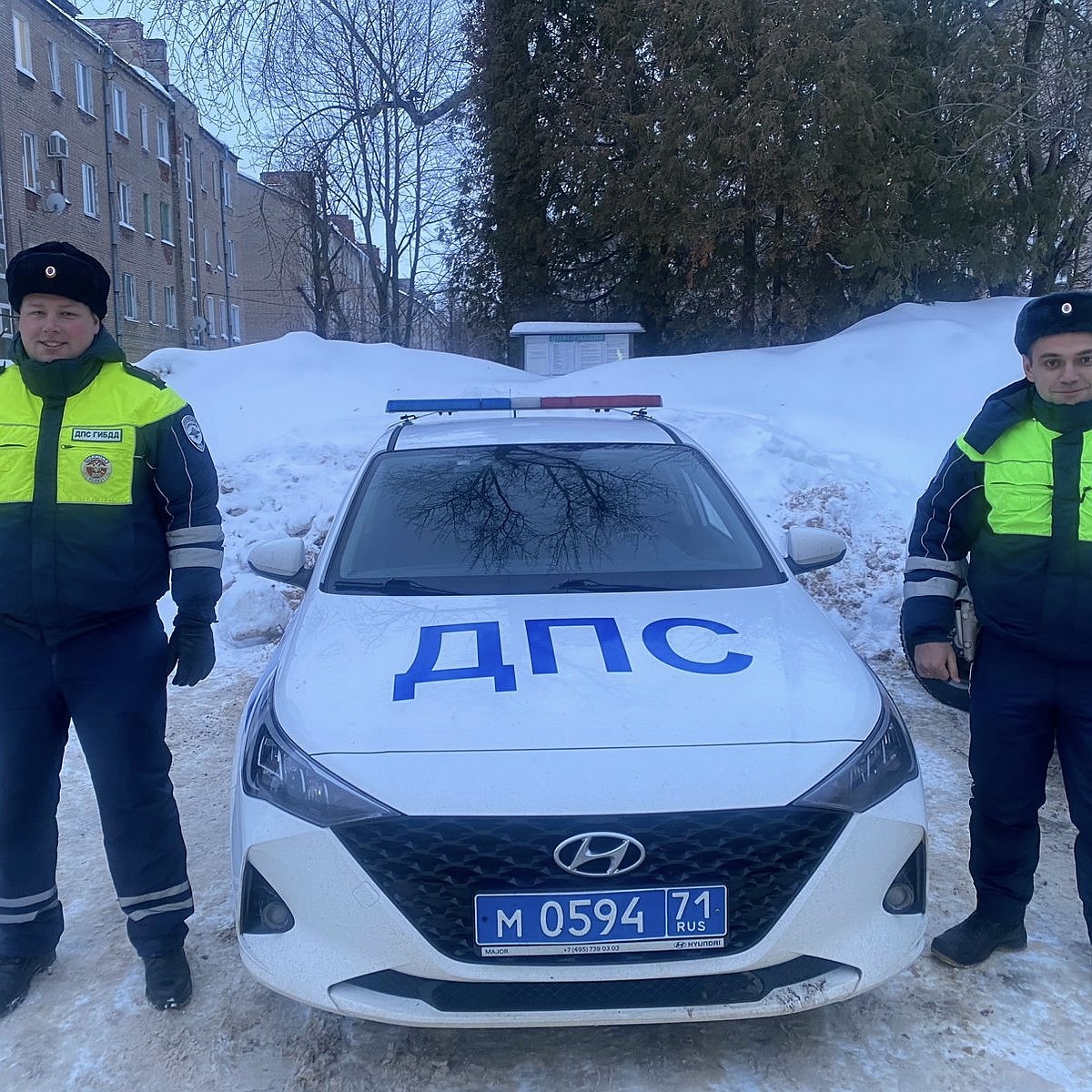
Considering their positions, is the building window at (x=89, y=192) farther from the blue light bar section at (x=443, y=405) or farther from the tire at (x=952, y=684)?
the tire at (x=952, y=684)

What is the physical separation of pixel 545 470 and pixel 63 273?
5.55 feet

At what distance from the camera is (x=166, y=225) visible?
3566 centimetres

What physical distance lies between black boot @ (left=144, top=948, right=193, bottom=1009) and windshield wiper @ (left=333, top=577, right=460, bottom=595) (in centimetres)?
111

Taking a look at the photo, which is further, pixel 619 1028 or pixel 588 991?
pixel 619 1028

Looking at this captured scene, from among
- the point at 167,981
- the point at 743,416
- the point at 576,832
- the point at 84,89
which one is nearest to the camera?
the point at 576,832

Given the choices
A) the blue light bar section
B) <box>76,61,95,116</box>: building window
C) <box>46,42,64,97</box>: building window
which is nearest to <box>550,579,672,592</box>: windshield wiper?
the blue light bar section

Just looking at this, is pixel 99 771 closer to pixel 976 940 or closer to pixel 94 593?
pixel 94 593

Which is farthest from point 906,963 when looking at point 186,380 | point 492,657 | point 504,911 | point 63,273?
point 186,380

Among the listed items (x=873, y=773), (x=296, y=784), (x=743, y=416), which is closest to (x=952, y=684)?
(x=873, y=773)

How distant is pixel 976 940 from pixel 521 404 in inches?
105

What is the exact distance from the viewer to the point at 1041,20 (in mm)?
10883

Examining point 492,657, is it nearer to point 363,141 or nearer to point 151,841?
point 151,841

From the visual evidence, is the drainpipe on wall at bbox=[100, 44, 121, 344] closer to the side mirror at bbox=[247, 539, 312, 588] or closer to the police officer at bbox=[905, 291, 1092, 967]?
the side mirror at bbox=[247, 539, 312, 588]

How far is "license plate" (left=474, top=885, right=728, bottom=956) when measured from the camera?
228cm
